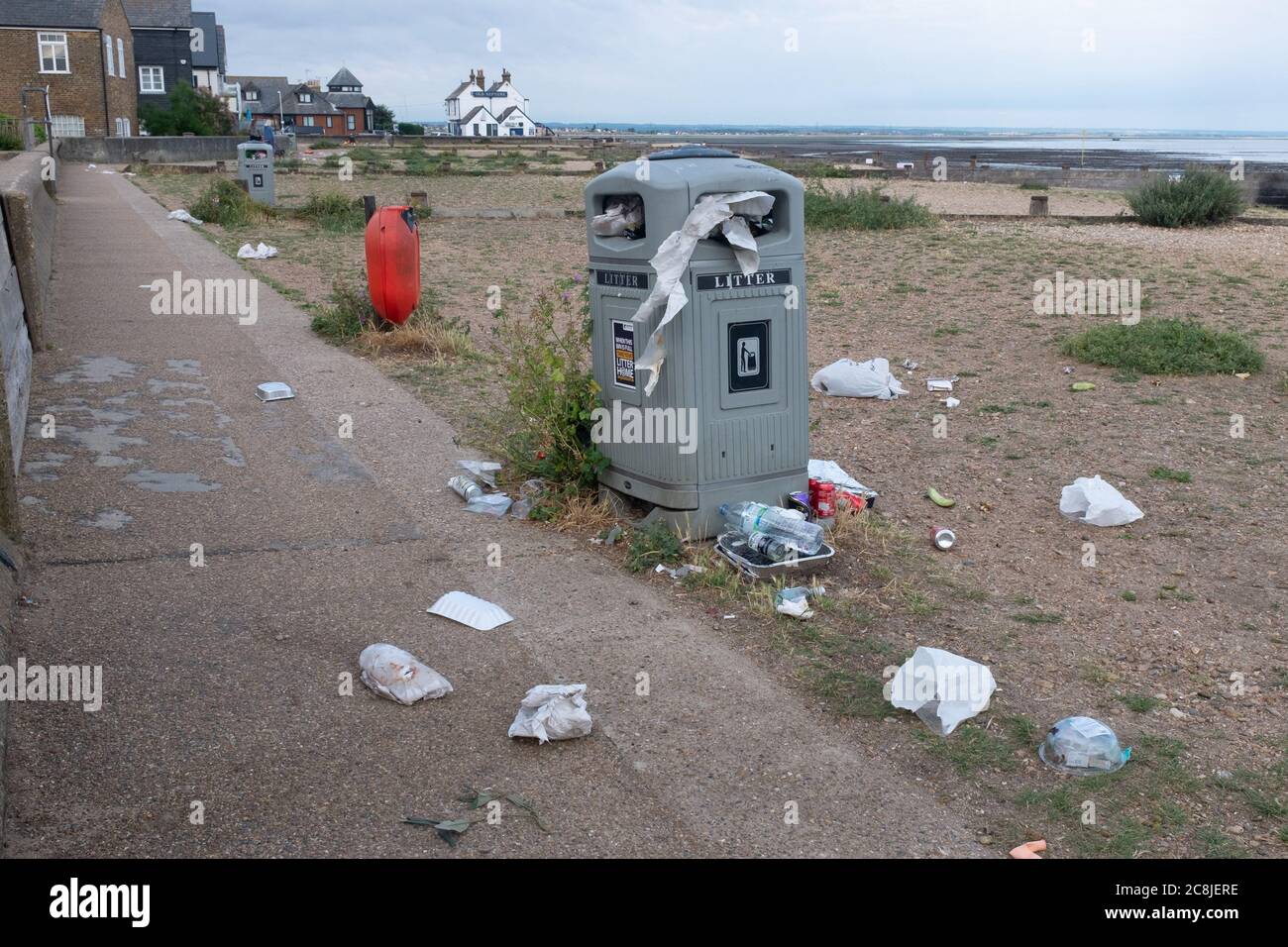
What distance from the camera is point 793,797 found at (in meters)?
3.51

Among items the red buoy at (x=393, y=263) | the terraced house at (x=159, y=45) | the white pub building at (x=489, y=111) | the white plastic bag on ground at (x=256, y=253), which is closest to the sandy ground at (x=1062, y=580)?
the red buoy at (x=393, y=263)

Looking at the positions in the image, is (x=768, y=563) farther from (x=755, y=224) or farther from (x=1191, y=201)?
(x=1191, y=201)

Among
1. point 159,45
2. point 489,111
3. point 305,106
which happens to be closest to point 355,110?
point 305,106

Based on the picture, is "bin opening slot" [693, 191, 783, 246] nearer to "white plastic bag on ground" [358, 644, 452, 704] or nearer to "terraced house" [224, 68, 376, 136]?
"white plastic bag on ground" [358, 644, 452, 704]

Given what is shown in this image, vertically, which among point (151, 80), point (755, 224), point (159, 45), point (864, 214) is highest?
point (159, 45)

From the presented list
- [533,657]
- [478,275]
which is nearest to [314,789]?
[533,657]

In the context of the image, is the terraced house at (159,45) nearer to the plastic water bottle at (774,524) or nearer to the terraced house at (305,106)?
Answer: the terraced house at (305,106)

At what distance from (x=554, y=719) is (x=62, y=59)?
58783mm

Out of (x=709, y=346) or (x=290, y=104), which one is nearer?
(x=709, y=346)

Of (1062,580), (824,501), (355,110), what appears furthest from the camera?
(355,110)

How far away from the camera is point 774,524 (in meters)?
5.43

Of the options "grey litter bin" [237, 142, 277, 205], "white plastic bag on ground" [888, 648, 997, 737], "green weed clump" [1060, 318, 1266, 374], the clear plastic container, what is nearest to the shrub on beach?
"green weed clump" [1060, 318, 1266, 374]

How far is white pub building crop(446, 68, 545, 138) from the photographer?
13600 centimetres

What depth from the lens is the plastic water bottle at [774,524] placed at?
17.6ft
